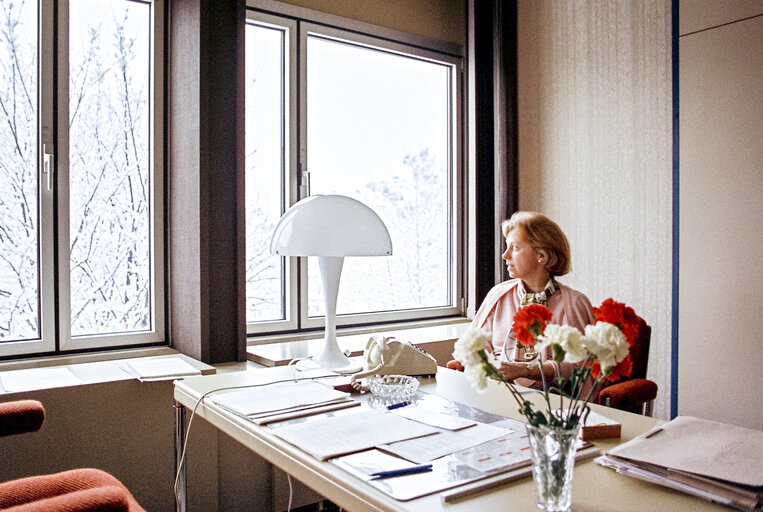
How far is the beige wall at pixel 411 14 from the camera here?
3.18 meters

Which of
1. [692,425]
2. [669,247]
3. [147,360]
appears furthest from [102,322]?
[669,247]

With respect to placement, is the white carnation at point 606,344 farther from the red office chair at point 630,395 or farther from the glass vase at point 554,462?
the red office chair at point 630,395

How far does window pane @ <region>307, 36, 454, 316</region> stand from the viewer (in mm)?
3182

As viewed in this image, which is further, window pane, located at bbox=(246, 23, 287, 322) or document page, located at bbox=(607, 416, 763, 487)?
window pane, located at bbox=(246, 23, 287, 322)

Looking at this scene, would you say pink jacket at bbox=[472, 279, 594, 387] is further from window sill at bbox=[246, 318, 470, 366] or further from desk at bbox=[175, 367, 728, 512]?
desk at bbox=[175, 367, 728, 512]

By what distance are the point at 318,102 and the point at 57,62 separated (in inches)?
45.0

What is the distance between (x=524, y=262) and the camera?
2.29 metres

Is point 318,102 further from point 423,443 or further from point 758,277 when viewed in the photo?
point 423,443

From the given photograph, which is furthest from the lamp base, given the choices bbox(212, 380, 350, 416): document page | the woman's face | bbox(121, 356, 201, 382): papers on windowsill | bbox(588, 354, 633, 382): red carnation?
bbox(588, 354, 633, 382): red carnation

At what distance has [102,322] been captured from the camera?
8.66 ft

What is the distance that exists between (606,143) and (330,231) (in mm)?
1688

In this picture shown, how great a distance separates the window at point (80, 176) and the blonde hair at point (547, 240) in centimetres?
151

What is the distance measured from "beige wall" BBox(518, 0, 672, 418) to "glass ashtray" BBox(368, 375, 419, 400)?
159 centimetres

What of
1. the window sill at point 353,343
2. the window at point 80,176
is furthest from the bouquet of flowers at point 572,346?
the window at point 80,176
